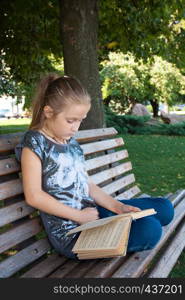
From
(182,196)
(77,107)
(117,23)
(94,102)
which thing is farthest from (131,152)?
(77,107)

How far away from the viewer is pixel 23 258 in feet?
7.54

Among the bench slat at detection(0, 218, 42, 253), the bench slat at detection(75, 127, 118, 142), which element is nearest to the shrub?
the bench slat at detection(75, 127, 118, 142)

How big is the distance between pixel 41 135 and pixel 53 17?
5663 mm

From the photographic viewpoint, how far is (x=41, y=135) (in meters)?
2.40

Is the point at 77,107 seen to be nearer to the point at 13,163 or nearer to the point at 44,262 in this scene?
the point at 13,163

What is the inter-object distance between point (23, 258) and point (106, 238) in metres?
0.54

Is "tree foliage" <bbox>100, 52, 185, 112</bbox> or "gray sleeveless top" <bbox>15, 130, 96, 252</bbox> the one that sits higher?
Answer: "tree foliage" <bbox>100, 52, 185, 112</bbox>

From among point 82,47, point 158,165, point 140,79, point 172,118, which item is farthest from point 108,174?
point 140,79

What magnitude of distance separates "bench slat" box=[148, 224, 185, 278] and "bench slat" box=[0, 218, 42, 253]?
0.71m

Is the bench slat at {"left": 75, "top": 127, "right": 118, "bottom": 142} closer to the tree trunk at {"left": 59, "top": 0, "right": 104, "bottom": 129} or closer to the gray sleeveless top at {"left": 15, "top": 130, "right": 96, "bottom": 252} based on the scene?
the gray sleeveless top at {"left": 15, "top": 130, "right": 96, "bottom": 252}

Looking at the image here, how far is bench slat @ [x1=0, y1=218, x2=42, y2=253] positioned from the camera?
220 centimetres

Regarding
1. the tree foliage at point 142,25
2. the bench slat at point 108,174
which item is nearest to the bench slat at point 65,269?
the bench slat at point 108,174

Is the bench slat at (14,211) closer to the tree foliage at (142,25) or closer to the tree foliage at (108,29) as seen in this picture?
the tree foliage at (108,29)

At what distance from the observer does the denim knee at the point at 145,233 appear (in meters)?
2.29
